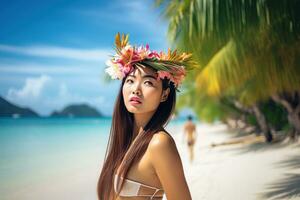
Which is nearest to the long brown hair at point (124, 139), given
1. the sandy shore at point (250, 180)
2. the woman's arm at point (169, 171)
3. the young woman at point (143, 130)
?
the young woman at point (143, 130)

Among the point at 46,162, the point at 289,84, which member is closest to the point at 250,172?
the point at 289,84

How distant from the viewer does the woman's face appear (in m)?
2.38

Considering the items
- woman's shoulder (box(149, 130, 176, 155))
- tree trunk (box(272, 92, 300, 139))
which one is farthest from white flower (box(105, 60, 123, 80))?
tree trunk (box(272, 92, 300, 139))

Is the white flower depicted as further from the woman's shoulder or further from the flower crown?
the woman's shoulder

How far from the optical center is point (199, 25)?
620cm

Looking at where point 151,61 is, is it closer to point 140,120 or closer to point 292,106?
point 140,120

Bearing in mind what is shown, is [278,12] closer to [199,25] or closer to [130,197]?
[199,25]

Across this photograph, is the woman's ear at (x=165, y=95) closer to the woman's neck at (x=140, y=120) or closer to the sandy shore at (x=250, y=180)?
the woman's neck at (x=140, y=120)

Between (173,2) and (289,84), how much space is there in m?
2.91

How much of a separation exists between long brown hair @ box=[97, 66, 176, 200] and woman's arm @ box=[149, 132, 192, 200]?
146mm

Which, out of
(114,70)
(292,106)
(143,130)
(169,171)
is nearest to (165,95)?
(143,130)

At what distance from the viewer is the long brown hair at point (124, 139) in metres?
2.28

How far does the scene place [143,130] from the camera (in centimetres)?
239

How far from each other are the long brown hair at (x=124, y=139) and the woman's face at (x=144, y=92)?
0.25 ft
